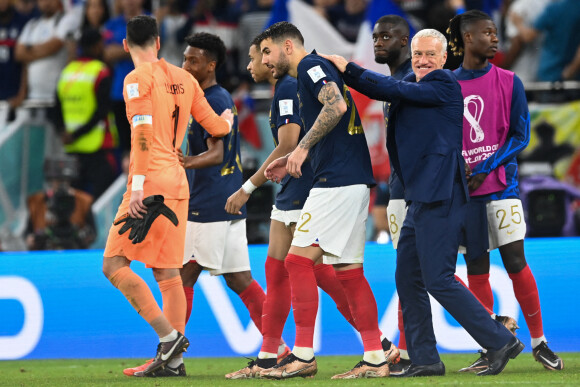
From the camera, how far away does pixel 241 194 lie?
6.18m

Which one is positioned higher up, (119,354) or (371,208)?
(371,208)

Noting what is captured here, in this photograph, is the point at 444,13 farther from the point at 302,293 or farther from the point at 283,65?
the point at 302,293

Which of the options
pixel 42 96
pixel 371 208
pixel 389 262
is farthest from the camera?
pixel 42 96

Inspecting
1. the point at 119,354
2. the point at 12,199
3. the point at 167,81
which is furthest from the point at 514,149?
the point at 12,199

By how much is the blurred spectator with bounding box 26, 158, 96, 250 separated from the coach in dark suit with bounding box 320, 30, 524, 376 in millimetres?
5761

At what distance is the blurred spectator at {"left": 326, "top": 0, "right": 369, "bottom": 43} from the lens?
37.1 feet

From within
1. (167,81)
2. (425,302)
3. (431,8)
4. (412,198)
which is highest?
(431,8)

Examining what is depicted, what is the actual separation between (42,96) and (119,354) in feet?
16.9

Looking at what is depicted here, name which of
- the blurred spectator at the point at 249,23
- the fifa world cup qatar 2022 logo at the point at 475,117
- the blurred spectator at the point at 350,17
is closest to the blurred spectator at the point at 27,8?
the blurred spectator at the point at 249,23

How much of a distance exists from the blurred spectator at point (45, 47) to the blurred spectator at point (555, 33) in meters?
5.53

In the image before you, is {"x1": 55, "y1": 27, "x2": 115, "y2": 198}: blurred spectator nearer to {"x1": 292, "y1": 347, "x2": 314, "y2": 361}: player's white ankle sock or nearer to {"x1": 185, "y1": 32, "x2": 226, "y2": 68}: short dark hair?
{"x1": 185, "y1": 32, "x2": 226, "y2": 68}: short dark hair

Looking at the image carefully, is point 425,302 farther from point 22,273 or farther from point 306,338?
point 22,273

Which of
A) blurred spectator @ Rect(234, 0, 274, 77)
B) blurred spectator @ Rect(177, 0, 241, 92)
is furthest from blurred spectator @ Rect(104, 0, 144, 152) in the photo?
blurred spectator @ Rect(234, 0, 274, 77)

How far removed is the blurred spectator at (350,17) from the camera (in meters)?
11.3
